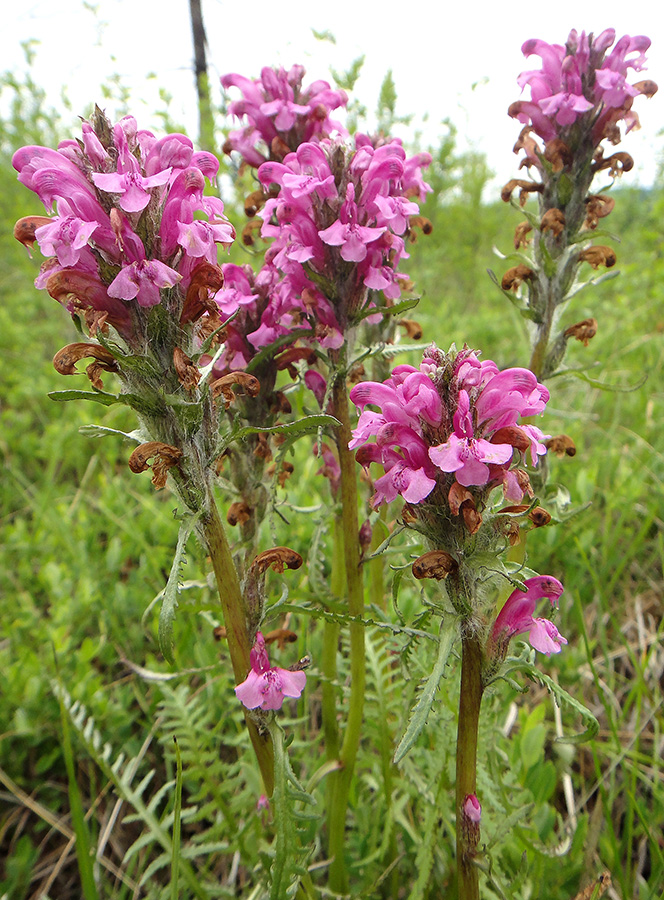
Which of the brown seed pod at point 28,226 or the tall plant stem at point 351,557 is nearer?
the brown seed pod at point 28,226

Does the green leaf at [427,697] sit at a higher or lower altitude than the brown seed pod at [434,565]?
lower

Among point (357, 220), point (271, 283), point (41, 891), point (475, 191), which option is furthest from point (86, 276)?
point (475, 191)

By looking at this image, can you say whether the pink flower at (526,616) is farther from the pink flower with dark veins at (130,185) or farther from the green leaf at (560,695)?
the pink flower with dark veins at (130,185)

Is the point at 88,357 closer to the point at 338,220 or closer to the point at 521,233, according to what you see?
the point at 338,220

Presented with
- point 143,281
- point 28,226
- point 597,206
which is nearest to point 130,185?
point 143,281

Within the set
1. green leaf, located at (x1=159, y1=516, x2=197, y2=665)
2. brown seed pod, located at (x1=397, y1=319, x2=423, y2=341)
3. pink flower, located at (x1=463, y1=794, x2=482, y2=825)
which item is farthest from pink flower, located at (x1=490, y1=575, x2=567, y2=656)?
brown seed pod, located at (x1=397, y1=319, x2=423, y2=341)

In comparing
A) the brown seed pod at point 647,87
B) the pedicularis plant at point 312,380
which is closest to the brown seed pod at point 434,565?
the pedicularis plant at point 312,380

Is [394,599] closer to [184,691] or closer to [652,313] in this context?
[184,691]

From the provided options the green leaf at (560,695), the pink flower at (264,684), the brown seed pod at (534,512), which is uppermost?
the brown seed pod at (534,512)
